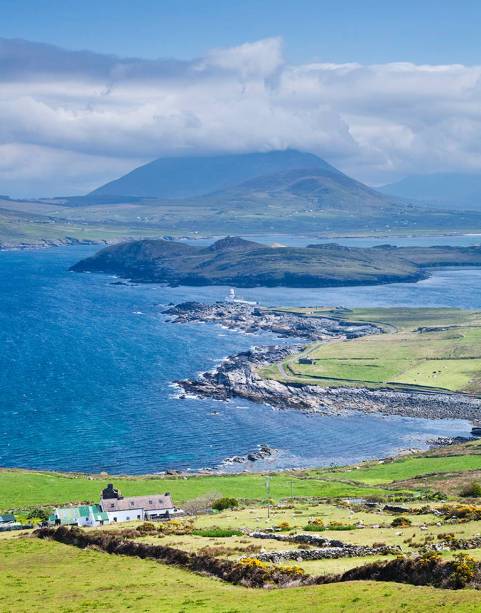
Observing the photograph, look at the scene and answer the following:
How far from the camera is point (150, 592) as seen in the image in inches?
1351

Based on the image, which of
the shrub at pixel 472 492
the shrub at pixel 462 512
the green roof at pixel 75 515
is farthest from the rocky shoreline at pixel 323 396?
the shrub at pixel 462 512

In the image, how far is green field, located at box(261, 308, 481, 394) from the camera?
141 m

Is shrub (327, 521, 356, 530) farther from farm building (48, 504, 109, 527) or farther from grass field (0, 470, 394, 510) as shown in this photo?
grass field (0, 470, 394, 510)

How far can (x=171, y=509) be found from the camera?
209 ft

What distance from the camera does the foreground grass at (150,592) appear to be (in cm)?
2861

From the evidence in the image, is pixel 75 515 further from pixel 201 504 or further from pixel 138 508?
pixel 201 504

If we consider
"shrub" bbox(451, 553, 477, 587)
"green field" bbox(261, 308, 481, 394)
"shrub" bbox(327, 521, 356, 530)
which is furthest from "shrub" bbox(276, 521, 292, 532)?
"green field" bbox(261, 308, 481, 394)

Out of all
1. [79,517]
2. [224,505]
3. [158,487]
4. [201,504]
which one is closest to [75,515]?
[79,517]

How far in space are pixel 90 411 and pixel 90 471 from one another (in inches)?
1111

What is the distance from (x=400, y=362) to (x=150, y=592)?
123852mm

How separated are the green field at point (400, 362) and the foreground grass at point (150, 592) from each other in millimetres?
99294

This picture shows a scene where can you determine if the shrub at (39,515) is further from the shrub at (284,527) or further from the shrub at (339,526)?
the shrub at (339,526)

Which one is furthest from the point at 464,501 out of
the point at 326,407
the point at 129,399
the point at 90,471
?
the point at 129,399

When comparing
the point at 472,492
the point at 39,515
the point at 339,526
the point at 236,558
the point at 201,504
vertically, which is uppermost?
the point at 236,558
